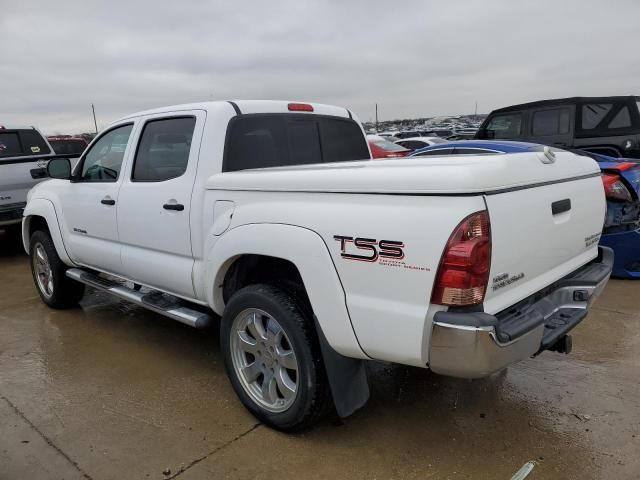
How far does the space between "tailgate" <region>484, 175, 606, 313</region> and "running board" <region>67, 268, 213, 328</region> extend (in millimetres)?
2008

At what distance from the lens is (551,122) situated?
8711mm

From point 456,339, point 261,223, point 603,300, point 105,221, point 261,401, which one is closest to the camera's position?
point 456,339

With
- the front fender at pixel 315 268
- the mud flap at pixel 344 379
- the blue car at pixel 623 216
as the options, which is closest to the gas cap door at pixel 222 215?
the front fender at pixel 315 268

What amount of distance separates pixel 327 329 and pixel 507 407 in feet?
4.73

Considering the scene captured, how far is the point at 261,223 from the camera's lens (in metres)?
2.88

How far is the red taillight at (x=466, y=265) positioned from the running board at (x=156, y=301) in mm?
1861

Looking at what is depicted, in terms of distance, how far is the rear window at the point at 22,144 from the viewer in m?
8.91

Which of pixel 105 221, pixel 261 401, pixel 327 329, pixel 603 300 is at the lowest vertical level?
pixel 603 300

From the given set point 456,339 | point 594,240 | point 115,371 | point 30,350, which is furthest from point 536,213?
point 30,350

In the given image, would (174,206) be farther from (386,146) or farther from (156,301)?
(386,146)

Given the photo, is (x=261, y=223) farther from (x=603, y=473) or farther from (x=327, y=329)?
(x=603, y=473)

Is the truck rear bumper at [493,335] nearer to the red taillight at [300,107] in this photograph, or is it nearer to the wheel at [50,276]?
the red taillight at [300,107]

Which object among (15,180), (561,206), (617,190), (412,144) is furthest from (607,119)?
(412,144)

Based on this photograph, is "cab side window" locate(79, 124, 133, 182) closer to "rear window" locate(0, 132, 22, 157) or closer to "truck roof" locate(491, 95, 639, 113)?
"rear window" locate(0, 132, 22, 157)
